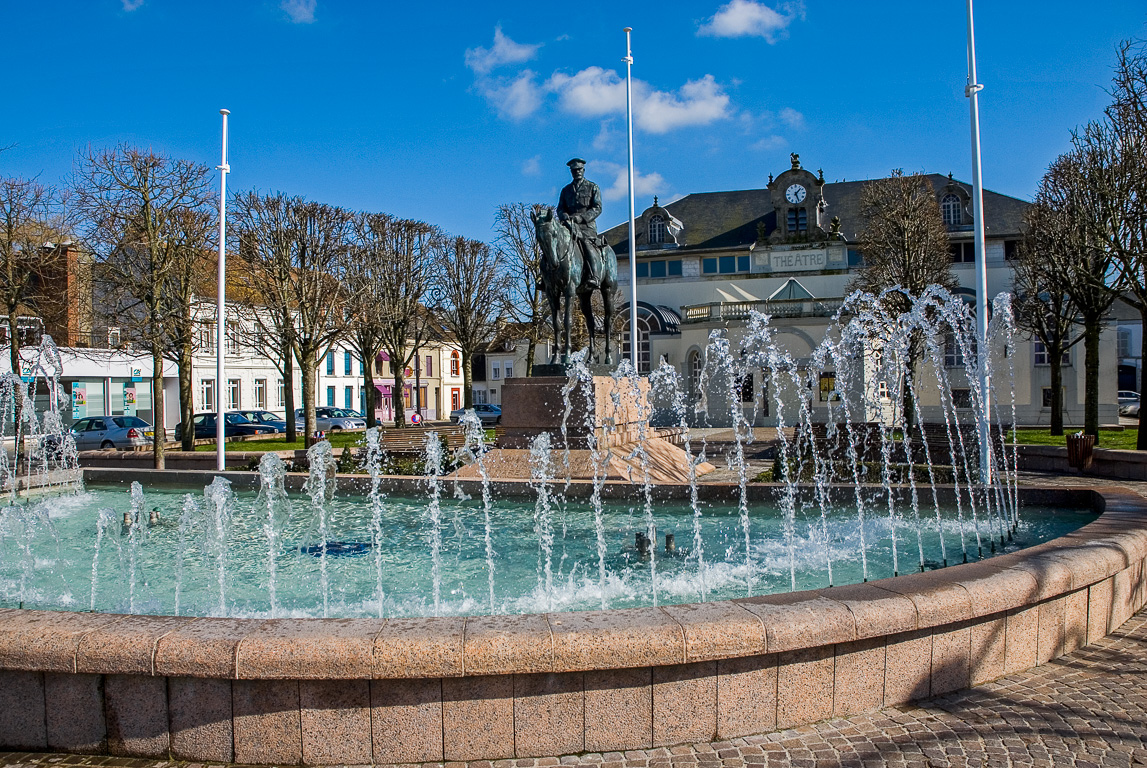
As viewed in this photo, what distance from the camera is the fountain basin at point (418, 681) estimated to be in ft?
12.2

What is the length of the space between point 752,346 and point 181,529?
3535cm

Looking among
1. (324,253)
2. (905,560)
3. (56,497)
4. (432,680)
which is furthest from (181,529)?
(324,253)

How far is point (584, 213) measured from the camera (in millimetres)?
15023

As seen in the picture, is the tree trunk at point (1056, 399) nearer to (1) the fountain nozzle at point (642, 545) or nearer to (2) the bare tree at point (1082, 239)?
(2) the bare tree at point (1082, 239)

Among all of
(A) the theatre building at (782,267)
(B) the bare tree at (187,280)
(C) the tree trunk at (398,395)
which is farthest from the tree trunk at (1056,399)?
(B) the bare tree at (187,280)

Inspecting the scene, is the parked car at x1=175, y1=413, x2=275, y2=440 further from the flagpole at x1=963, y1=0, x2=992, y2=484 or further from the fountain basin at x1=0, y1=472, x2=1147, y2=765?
the fountain basin at x1=0, y1=472, x2=1147, y2=765

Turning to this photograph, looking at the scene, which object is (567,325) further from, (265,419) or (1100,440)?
(265,419)

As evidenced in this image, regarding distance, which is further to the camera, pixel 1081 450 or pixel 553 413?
pixel 1081 450

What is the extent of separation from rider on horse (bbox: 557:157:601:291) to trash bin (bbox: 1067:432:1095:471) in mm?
10611

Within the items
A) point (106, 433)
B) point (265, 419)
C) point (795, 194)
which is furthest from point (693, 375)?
point (106, 433)

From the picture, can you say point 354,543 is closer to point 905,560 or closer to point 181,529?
point 181,529

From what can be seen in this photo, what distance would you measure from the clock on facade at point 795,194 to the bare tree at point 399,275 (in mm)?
22114

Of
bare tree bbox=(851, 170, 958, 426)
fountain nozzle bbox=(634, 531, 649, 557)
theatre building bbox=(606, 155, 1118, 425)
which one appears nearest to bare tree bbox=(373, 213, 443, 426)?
theatre building bbox=(606, 155, 1118, 425)

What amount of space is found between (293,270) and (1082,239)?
25.5 meters
